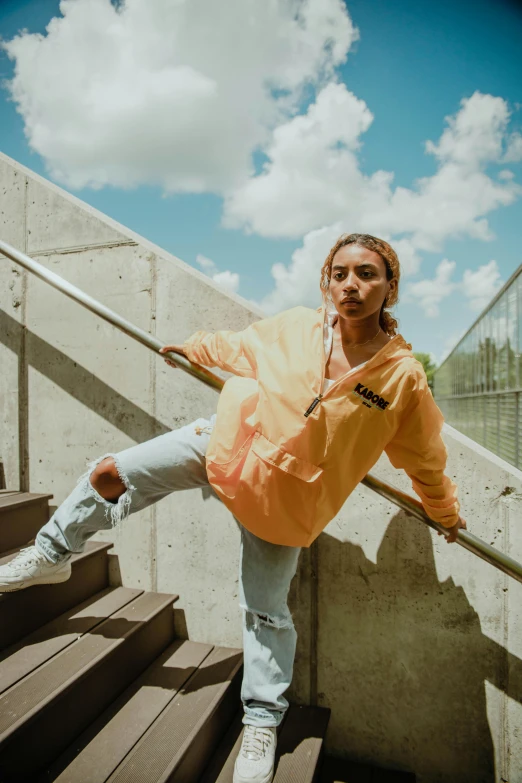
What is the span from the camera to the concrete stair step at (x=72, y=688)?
1398mm

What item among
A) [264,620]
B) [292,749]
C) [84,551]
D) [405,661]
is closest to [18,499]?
[84,551]

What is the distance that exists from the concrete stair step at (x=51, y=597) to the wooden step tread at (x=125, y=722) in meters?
0.50

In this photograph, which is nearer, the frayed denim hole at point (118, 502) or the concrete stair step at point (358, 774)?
the frayed denim hole at point (118, 502)

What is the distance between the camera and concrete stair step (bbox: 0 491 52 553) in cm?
218

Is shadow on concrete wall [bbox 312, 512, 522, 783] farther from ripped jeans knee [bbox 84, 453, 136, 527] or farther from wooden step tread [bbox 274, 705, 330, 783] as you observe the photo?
ripped jeans knee [bbox 84, 453, 136, 527]

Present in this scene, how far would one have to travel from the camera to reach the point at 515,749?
6.39 feet

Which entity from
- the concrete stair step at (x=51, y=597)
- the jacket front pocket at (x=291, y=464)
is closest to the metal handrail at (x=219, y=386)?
the jacket front pocket at (x=291, y=464)

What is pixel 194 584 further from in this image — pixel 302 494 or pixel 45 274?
pixel 45 274

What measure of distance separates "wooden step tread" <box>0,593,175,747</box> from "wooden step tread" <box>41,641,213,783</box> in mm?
240

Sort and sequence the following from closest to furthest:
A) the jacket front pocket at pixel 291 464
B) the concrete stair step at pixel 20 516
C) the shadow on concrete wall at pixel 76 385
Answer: the jacket front pocket at pixel 291 464
the concrete stair step at pixel 20 516
the shadow on concrete wall at pixel 76 385

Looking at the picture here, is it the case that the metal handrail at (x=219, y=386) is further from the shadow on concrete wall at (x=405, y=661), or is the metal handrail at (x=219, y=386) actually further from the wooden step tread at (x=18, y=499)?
the wooden step tread at (x=18, y=499)

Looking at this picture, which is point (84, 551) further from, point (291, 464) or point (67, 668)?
point (291, 464)

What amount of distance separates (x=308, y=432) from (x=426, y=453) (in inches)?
17.9

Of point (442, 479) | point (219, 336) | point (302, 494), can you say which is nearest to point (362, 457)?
point (302, 494)
